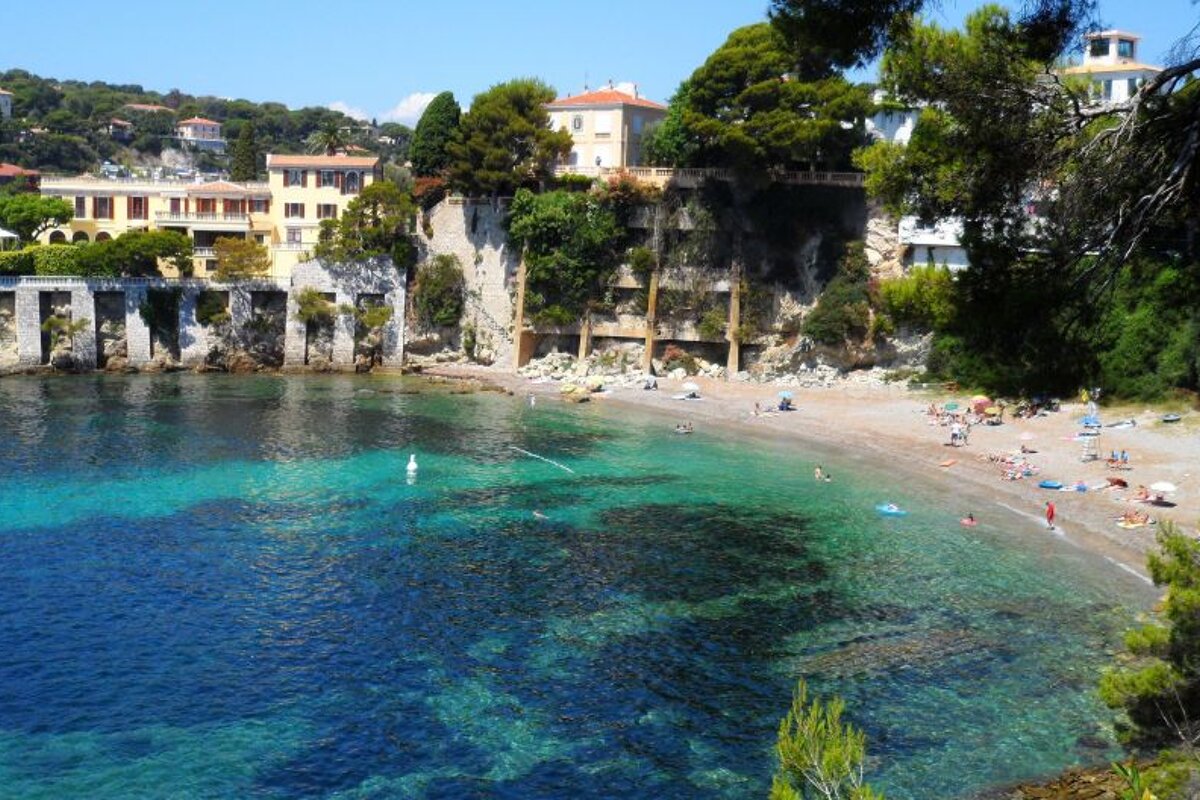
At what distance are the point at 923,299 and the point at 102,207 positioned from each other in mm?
71120

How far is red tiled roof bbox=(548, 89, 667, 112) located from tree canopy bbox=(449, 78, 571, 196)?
2839 millimetres

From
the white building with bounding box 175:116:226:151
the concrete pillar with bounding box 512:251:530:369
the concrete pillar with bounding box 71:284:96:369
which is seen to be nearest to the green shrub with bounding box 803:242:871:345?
the concrete pillar with bounding box 512:251:530:369

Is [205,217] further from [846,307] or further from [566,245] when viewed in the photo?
[846,307]

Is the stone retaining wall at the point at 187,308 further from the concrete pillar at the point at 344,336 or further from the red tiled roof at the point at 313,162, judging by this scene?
the red tiled roof at the point at 313,162

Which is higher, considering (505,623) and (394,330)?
(394,330)

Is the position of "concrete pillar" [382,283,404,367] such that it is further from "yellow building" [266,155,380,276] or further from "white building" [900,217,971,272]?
"white building" [900,217,971,272]

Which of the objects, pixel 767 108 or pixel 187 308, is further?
pixel 187 308

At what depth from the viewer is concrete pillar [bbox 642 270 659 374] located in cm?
6406

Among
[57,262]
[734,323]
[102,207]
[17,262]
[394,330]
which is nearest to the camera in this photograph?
[734,323]

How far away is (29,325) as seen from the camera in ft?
219

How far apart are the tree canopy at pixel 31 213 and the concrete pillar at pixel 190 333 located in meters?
13.2

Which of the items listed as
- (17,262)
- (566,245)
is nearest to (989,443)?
(566,245)

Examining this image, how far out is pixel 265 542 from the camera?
114ft

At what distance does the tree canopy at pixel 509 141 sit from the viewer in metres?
65.5
